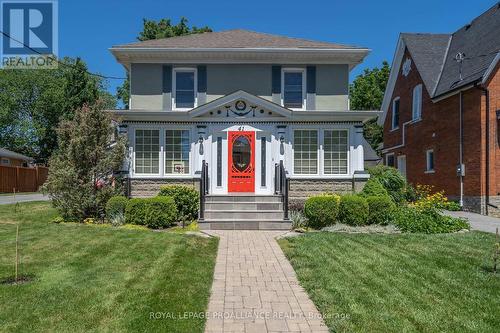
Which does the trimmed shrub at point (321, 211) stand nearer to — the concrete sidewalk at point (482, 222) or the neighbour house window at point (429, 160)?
the concrete sidewalk at point (482, 222)

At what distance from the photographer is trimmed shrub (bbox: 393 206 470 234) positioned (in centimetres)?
1075

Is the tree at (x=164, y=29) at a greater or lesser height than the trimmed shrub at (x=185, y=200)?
greater

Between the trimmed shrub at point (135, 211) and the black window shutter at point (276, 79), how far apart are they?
6.50 metres

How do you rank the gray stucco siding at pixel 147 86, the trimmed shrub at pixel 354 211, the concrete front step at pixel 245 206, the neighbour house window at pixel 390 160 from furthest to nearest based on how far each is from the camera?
1. the neighbour house window at pixel 390 160
2. the gray stucco siding at pixel 147 86
3. the concrete front step at pixel 245 206
4. the trimmed shrub at pixel 354 211

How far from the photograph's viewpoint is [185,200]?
40.8 ft

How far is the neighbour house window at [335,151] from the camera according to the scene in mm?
14328

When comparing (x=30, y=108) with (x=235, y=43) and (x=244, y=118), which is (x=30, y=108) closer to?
(x=235, y=43)

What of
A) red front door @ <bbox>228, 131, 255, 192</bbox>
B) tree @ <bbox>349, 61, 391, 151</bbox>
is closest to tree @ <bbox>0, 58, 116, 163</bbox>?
tree @ <bbox>349, 61, 391, 151</bbox>

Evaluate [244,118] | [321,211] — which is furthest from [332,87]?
[321,211]

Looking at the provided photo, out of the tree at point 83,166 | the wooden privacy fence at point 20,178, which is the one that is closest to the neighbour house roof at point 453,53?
the tree at point 83,166

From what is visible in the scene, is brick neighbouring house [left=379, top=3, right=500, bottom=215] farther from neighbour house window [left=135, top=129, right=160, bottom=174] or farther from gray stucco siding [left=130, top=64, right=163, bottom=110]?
neighbour house window [left=135, top=129, right=160, bottom=174]

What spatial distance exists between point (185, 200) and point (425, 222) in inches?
271

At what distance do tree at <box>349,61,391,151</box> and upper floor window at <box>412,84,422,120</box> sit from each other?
45.4ft

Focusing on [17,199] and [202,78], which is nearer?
[202,78]
